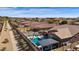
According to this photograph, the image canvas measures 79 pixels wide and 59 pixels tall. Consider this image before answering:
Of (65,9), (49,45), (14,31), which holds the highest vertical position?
(65,9)
